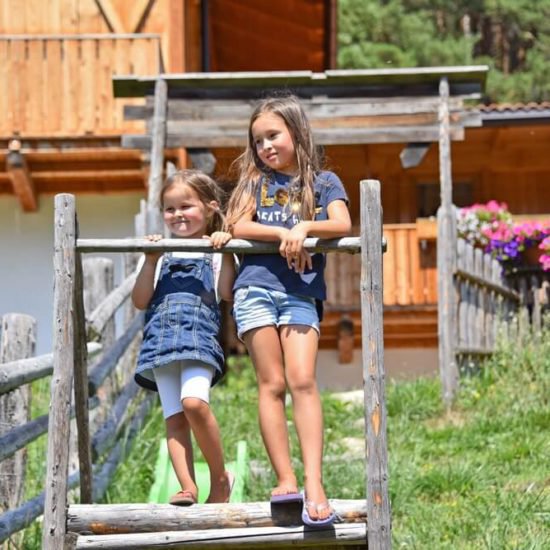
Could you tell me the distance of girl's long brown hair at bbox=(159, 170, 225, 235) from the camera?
519 centimetres

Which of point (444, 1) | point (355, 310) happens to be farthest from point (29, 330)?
point (444, 1)

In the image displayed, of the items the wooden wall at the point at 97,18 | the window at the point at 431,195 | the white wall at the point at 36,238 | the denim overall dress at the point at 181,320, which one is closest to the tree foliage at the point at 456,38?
the window at the point at 431,195

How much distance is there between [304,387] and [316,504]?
0.47 m

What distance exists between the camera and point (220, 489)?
5.07 meters

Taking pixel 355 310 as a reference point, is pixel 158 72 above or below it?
above

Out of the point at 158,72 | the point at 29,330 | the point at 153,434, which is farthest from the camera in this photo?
the point at 158,72

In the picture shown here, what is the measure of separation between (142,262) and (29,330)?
4.42ft

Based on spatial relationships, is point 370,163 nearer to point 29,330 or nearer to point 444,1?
point 29,330

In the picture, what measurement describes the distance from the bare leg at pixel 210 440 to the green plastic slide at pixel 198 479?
192cm

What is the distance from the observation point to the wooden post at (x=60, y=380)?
441 cm

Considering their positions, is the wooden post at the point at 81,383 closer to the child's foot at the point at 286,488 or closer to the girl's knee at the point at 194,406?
the girl's knee at the point at 194,406

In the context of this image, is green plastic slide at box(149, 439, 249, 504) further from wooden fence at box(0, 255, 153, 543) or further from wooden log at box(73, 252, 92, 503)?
wooden log at box(73, 252, 92, 503)

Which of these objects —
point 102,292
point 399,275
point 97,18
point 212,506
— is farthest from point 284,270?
point 97,18

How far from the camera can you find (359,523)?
173 inches
